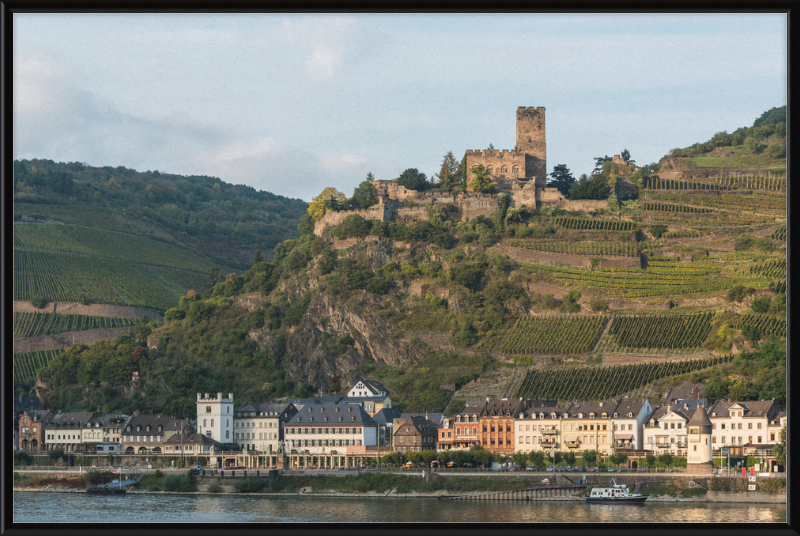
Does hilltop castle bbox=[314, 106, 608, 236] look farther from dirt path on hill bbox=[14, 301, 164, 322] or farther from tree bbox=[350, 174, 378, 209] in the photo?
dirt path on hill bbox=[14, 301, 164, 322]

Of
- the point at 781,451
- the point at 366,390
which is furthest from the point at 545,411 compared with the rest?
the point at 781,451

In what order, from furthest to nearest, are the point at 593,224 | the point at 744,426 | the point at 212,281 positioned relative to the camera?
the point at 212,281 < the point at 593,224 < the point at 744,426

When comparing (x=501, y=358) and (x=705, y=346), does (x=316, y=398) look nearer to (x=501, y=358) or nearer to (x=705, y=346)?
(x=501, y=358)

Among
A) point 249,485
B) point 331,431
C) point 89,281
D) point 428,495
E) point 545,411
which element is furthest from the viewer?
point 89,281

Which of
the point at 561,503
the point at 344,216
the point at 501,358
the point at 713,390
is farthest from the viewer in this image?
the point at 344,216

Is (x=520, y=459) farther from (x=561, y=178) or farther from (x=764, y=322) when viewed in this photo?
(x=561, y=178)
